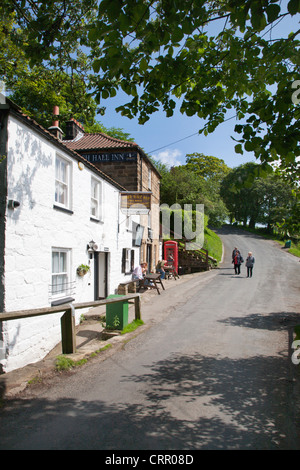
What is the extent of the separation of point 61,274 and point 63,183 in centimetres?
261

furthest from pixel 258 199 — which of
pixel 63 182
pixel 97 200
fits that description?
pixel 63 182

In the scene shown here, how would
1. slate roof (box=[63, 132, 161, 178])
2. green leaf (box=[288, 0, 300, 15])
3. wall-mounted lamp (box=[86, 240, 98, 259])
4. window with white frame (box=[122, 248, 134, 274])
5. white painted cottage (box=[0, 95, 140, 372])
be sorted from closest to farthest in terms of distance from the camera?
green leaf (box=[288, 0, 300, 15])
white painted cottage (box=[0, 95, 140, 372])
wall-mounted lamp (box=[86, 240, 98, 259])
window with white frame (box=[122, 248, 134, 274])
slate roof (box=[63, 132, 161, 178])

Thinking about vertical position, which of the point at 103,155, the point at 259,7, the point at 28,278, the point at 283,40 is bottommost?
the point at 28,278

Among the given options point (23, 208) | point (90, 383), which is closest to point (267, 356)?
point (90, 383)

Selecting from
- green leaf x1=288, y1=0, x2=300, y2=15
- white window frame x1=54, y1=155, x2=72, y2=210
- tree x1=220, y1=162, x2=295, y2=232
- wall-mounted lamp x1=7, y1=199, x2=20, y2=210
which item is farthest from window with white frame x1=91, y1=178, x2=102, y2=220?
tree x1=220, y1=162, x2=295, y2=232

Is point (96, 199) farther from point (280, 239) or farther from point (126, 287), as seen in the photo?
point (280, 239)

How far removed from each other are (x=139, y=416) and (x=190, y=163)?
54.5 metres

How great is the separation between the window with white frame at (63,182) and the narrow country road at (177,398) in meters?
4.38

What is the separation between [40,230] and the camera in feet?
25.7

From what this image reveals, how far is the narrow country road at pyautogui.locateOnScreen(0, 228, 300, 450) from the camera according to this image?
3.25 metres

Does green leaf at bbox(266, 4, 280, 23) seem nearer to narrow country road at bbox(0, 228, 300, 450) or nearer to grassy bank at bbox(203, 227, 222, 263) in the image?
narrow country road at bbox(0, 228, 300, 450)

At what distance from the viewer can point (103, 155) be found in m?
17.1

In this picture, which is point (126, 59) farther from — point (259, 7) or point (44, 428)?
point (44, 428)

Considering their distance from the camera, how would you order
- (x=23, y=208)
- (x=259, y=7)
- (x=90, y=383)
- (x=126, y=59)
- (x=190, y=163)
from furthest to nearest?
(x=190, y=163), (x=23, y=208), (x=90, y=383), (x=126, y=59), (x=259, y=7)
